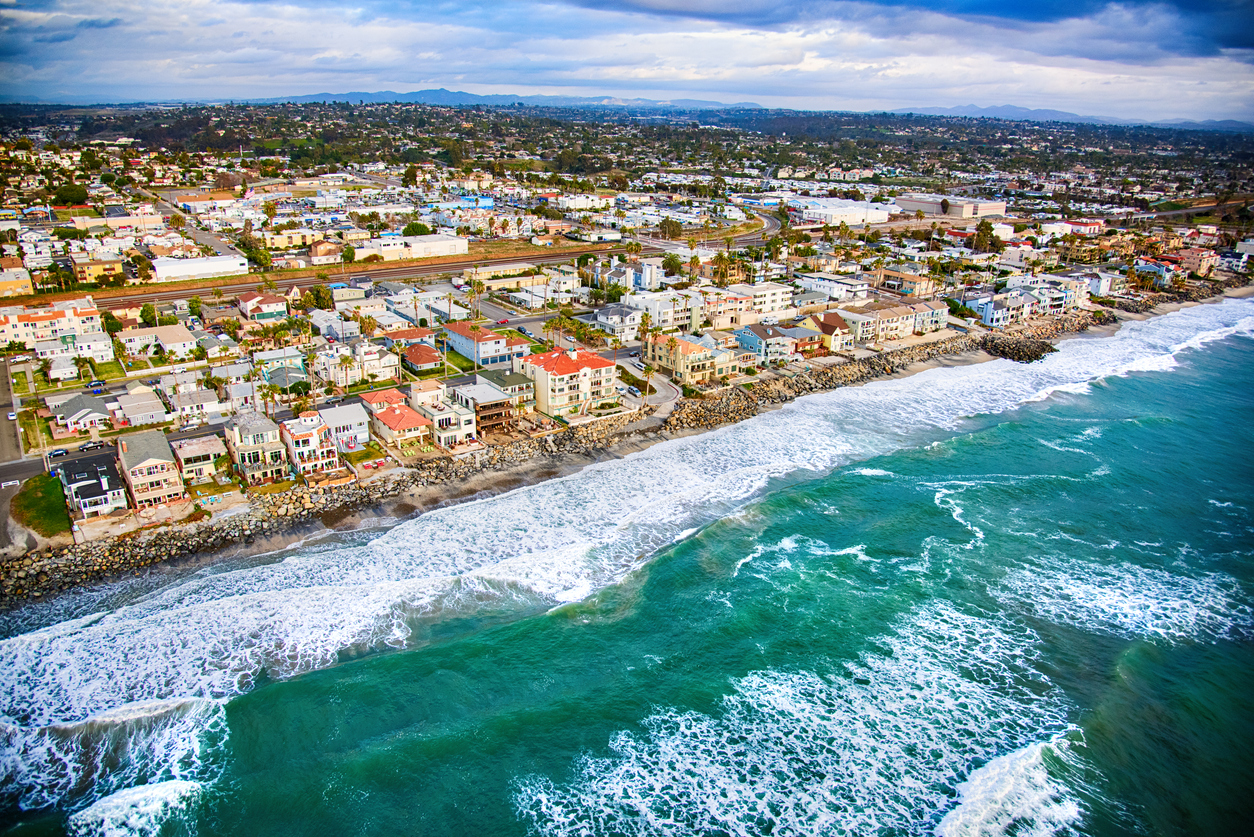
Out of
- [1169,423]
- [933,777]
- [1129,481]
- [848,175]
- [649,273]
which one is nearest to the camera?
[933,777]

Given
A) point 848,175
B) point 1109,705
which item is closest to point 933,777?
point 1109,705

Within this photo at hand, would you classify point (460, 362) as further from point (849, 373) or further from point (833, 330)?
point (833, 330)

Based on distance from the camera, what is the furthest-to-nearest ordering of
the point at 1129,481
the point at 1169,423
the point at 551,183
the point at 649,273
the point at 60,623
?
the point at 551,183, the point at 649,273, the point at 1169,423, the point at 1129,481, the point at 60,623

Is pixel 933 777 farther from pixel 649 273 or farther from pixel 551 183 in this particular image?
pixel 551 183

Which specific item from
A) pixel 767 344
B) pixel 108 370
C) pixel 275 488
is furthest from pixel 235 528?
pixel 767 344

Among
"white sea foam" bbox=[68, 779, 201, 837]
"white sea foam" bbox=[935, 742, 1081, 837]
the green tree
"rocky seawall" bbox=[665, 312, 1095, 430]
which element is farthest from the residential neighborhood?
"white sea foam" bbox=[935, 742, 1081, 837]

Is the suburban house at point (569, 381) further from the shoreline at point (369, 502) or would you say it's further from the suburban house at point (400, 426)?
the suburban house at point (400, 426)

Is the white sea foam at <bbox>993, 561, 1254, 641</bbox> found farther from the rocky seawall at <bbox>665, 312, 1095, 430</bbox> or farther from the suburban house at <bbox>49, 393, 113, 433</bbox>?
the suburban house at <bbox>49, 393, 113, 433</bbox>
